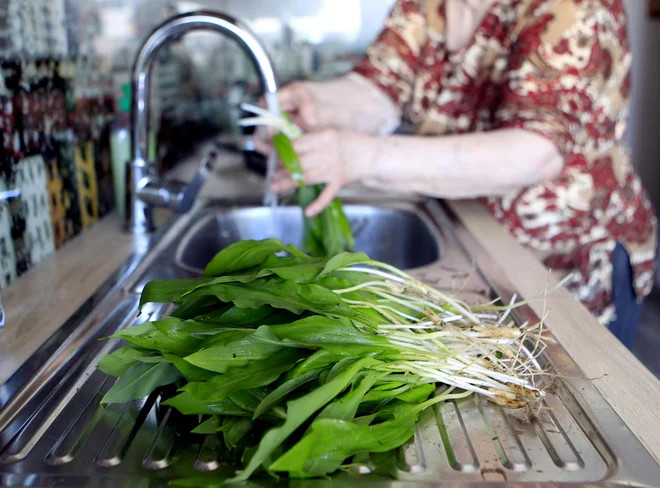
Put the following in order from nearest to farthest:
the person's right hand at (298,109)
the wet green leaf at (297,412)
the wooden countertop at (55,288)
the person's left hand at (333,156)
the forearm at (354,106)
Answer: the wet green leaf at (297,412), the wooden countertop at (55,288), the person's left hand at (333,156), the person's right hand at (298,109), the forearm at (354,106)

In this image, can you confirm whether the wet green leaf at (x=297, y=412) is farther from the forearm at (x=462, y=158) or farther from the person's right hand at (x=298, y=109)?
the person's right hand at (x=298, y=109)

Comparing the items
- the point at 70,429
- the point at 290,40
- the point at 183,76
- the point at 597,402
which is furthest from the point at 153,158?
the point at 290,40

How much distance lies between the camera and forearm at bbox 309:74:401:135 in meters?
1.56

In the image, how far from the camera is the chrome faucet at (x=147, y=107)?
116 cm

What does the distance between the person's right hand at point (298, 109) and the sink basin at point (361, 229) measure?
7.5 inches

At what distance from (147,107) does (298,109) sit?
1.31 feet

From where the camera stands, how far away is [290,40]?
253cm

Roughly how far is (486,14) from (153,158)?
0.84m

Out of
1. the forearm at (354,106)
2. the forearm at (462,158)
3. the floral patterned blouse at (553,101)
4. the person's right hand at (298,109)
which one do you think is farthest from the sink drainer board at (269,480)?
the forearm at (354,106)

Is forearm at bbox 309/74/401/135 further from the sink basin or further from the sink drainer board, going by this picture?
the sink drainer board

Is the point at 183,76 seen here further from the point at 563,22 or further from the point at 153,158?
the point at 563,22

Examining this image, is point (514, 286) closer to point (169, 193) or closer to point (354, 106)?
point (169, 193)

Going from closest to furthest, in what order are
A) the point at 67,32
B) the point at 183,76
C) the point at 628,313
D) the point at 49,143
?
1. the point at 49,143
2. the point at 67,32
3. the point at 628,313
4. the point at 183,76

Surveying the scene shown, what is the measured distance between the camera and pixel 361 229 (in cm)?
159
